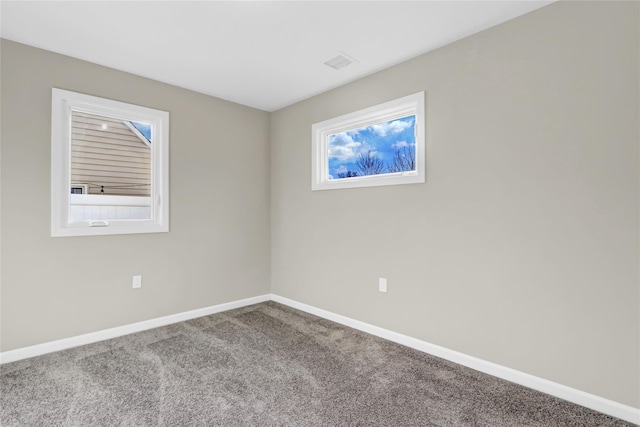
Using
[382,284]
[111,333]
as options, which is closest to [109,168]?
[111,333]

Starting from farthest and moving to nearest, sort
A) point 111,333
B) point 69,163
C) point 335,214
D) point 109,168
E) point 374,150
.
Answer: point 335,214
point 374,150
point 109,168
point 111,333
point 69,163

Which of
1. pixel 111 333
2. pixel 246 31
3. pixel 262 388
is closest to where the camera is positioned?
pixel 262 388

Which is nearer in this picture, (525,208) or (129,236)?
(525,208)

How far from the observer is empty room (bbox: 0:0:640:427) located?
1.80 m

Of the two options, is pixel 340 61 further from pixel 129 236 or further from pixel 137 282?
pixel 137 282

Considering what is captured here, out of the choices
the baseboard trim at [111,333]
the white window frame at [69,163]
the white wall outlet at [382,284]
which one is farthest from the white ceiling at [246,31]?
the baseboard trim at [111,333]

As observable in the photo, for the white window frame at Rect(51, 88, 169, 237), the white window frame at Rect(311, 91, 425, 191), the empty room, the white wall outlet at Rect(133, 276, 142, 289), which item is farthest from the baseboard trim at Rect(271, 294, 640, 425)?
the white window frame at Rect(51, 88, 169, 237)

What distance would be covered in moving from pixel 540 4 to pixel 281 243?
319cm

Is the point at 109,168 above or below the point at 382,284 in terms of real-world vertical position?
above

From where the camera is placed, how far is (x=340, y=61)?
270cm

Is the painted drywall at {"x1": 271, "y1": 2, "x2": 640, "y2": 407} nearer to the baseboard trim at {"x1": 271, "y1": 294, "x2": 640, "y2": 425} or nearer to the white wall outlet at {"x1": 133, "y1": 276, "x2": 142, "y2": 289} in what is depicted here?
the baseboard trim at {"x1": 271, "y1": 294, "x2": 640, "y2": 425}

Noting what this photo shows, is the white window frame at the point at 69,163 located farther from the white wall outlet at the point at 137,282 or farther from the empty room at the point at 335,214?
the white wall outlet at the point at 137,282

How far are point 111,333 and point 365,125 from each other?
3.04 meters

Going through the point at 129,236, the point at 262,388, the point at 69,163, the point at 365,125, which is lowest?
the point at 262,388
